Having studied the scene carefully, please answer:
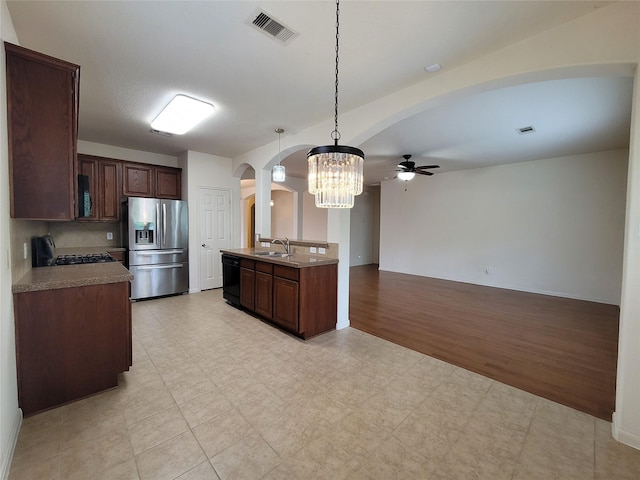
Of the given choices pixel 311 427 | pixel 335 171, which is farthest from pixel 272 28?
pixel 311 427

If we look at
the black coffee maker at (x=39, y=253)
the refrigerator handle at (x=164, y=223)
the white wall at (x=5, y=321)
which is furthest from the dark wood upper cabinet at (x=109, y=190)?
the white wall at (x=5, y=321)

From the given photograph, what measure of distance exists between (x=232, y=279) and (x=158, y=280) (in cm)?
153

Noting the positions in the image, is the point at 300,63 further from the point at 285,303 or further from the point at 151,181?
the point at 151,181

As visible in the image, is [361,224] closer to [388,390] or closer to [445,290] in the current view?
[445,290]

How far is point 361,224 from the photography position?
29.9ft

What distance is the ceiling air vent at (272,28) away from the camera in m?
1.85

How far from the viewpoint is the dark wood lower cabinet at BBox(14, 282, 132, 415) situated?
1.85 meters

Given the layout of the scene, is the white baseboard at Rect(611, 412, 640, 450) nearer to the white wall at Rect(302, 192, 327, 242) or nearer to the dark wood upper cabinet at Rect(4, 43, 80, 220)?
the dark wood upper cabinet at Rect(4, 43, 80, 220)

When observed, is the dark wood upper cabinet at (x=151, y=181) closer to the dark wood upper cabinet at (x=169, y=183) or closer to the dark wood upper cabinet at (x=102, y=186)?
the dark wood upper cabinet at (x=169, y=183)

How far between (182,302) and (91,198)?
2275 mm

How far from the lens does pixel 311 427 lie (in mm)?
1796

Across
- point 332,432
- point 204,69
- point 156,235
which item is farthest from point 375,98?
point 156,235

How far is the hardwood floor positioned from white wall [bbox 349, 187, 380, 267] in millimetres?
3208

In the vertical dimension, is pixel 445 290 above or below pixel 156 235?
below
